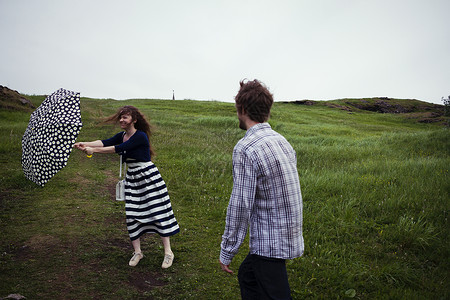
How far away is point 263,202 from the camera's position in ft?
7.88

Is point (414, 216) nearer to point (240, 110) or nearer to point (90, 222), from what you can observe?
point (240, 110)

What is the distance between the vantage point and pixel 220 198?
7590 millimetres

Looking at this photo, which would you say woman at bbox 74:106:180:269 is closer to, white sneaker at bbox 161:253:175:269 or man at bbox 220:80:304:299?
white sneaker at bbox 161:253:175:269

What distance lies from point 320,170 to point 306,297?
19.6 feet

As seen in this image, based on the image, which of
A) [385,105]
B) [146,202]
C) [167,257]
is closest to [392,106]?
[385,105]

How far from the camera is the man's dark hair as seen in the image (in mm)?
2395

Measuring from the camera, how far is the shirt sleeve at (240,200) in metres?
2.27

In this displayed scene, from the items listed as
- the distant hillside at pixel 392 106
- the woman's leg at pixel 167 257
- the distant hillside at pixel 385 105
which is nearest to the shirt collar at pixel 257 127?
the woman's leg at pixel 167 257

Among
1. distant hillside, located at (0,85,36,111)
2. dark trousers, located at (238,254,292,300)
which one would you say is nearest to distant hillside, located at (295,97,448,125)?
distant hillside, located at (0,85,36,111)

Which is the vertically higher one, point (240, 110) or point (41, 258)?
point (240, 110)

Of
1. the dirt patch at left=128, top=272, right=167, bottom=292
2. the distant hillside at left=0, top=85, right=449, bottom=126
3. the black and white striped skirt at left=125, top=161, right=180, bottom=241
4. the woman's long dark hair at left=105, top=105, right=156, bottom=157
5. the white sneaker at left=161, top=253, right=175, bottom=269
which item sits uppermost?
the distant hillside at left=0, top=85, right=449, bottom=126

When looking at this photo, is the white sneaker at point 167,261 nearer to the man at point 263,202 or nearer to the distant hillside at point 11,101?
the man at point 263,202

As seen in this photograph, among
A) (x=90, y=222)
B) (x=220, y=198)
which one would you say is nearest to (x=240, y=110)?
(x=90, y=222)

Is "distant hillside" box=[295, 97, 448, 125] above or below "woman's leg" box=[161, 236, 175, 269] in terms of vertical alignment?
above
